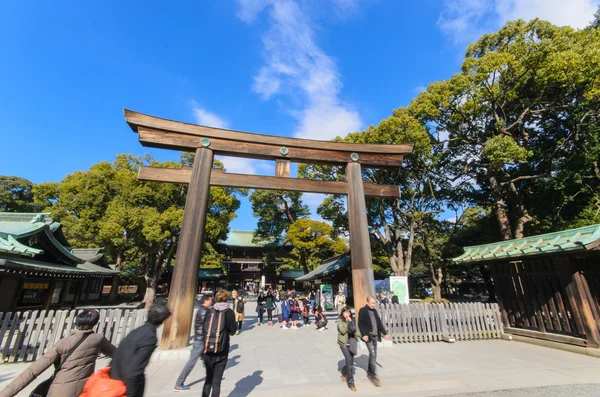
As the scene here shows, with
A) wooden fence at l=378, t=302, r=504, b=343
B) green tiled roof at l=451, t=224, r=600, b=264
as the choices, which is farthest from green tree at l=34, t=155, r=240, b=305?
green tiled roof at l=451, t=224, r=600, b=264

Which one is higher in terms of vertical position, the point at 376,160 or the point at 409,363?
the point at 376,160

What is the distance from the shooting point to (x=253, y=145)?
8.36 m

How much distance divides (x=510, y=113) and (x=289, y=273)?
29.2m

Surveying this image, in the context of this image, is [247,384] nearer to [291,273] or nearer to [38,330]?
[38,330]

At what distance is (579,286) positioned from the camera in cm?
688

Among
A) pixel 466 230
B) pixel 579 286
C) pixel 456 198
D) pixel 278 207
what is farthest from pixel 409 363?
pixel 278 207

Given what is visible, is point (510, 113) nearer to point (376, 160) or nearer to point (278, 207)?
point (376, 160)

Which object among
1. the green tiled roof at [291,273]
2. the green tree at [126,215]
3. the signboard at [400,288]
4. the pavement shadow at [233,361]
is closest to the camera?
the pavement shadow at [233,361]

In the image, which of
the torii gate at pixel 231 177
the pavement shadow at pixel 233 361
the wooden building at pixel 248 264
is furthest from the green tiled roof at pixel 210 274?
the pavement shadow at pixel 233 361

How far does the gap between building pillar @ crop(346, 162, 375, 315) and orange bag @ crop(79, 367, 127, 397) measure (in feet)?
19.9

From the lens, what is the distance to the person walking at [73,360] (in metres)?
2.55

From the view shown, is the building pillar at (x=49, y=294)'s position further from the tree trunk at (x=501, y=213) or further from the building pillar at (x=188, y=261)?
the tree trunk at (x=501, y=213)

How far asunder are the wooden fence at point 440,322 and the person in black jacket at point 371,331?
3516mm

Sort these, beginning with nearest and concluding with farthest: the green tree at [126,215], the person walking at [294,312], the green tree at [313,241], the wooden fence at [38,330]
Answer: the wooden fence at [38,330], the person walking at [294,312], the green tree at [126,215], the green tree at [313,241]
